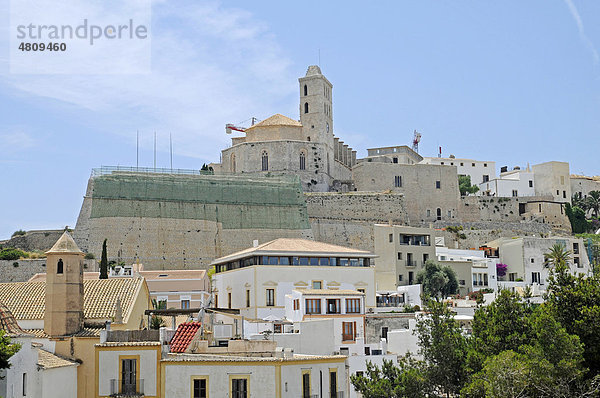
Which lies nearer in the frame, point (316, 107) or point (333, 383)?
point (333, 383)

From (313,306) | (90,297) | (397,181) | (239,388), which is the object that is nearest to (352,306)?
(313,306)

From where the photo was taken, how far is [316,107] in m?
83.2

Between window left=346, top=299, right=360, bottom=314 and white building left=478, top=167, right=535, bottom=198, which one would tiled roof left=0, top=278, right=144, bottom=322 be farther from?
white building left=478, top=167, right=535, bottom=198

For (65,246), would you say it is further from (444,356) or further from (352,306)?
(352,306)

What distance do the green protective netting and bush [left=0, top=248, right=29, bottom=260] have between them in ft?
21.3

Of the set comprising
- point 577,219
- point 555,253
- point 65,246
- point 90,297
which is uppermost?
point 577,219

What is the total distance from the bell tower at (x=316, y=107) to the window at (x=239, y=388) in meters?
60.7

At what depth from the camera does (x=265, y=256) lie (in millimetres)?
43125

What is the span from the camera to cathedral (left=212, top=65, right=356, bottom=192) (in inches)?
3132

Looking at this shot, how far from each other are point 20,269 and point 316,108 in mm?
36450

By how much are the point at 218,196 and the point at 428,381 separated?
147 feet

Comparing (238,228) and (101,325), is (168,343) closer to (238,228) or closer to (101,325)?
(101,325)

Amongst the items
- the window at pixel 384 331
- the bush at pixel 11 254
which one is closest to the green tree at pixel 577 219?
the window at pixel 384 331

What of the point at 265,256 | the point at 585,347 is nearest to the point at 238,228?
the point at 265,256
